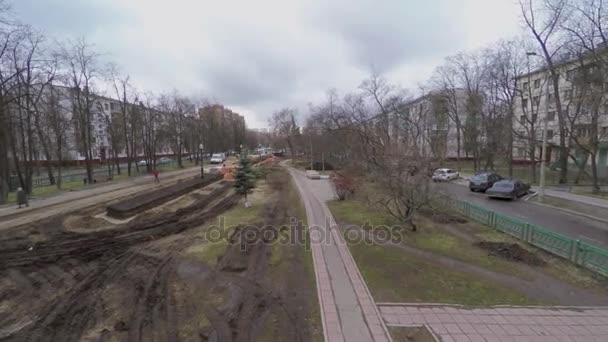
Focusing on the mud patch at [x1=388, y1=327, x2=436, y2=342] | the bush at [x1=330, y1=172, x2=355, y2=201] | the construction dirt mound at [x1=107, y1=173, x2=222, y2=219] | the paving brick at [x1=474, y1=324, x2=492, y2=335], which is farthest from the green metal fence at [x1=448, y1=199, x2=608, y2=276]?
the construction dirt mound at [x1=107, y1=173, x2=222, y2=219]

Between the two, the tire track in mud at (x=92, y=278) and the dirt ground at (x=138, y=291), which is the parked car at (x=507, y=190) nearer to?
the dirt ground at (x=138, y=291)

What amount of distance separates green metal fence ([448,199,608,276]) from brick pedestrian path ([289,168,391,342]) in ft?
19.8

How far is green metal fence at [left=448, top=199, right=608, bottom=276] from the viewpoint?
6727mm

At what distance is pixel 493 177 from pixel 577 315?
1854 cm

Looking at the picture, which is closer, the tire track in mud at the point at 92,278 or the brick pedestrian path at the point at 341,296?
the brick pedestrian path at the point at 341,296

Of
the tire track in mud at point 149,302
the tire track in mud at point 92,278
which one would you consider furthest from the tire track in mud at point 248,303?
the tire track in mud at point 149,302

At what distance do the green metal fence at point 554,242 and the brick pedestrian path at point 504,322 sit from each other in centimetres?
202

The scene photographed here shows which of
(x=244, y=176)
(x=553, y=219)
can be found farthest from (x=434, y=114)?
(x=244, y=176)

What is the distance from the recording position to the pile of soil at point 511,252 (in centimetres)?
752

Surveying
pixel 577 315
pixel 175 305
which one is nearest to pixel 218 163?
pixel 175 305

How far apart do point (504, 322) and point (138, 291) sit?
303 inches

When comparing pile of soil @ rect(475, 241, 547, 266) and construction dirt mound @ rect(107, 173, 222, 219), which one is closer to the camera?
pile of soil @ rect(475, 241, 547, 266)

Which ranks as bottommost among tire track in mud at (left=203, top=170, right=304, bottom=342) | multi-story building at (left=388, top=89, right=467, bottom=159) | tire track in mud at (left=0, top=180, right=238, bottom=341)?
tire track in mud at (left=0, top=180, right=238, bottom=341)

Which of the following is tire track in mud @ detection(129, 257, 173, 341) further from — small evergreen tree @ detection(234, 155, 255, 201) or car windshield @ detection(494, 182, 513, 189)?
car windshield @ detection(494, 182, 513, 189)
